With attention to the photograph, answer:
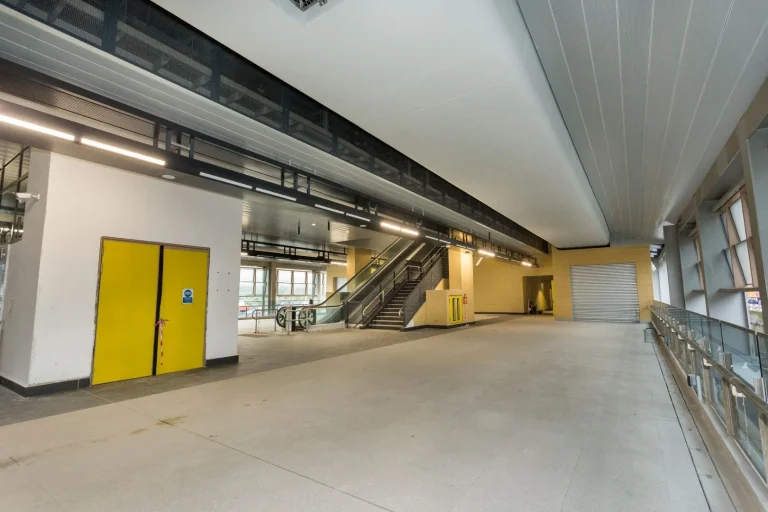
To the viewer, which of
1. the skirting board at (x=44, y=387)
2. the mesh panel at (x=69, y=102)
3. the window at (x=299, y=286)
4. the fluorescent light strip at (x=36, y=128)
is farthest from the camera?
the window at (x=299, y=286)

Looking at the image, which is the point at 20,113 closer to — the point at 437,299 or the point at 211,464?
the point at 211,464

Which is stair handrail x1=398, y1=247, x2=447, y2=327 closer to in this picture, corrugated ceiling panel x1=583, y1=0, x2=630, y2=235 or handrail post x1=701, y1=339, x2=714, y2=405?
corrugated ceiling panel x1=583, y1=0, x2=630, y2=235

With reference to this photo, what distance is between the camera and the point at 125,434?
10.9ft


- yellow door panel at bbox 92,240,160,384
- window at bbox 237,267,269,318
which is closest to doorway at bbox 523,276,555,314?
window at bbox 237,267,269,318

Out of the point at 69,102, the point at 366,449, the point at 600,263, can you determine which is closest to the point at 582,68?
the point at 366,449

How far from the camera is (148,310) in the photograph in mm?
5703

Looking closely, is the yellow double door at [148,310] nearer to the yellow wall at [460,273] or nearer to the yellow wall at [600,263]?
the yellow wall at [460,273]

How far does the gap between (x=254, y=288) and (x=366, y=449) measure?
20883 millimetres

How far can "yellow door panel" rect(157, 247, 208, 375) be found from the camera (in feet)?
19.4

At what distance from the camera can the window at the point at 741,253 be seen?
7882 mm

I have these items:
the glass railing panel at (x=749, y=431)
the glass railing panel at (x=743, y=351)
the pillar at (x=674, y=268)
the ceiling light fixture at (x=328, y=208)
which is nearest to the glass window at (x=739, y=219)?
the pillar at (x=674, y=268)

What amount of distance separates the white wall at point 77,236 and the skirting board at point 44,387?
0.21ft

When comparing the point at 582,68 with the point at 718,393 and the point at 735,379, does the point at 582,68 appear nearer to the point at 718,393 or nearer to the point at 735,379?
the point at 735,379

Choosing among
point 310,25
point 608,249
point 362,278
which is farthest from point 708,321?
point 608,249
